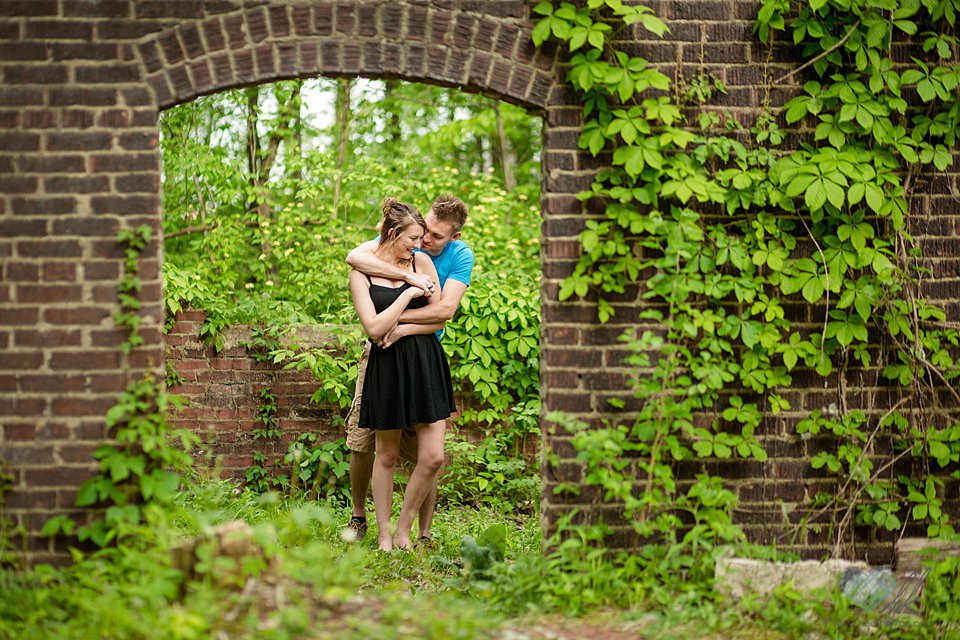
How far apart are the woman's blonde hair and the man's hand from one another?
0.79ft

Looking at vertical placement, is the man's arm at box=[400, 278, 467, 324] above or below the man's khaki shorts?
above

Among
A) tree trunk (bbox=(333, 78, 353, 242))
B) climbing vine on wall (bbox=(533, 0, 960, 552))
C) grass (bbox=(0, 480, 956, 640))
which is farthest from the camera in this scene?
tree trunk (bbox=(333, 78, 353, 242))

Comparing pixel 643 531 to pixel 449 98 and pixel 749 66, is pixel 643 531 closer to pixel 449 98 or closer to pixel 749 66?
pixel 749 66

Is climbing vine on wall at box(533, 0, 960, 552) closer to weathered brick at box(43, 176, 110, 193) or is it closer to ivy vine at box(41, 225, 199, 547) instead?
ivy vine at box(41, 225, 199, 547)

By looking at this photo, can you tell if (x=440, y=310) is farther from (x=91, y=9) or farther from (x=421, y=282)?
(x=91, y=9)

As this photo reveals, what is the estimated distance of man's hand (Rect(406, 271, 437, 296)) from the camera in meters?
4.69

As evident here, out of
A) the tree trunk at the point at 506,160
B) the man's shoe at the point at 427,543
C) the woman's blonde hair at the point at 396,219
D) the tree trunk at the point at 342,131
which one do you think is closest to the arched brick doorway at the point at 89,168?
the woman's blonde hair at the point at 396,219

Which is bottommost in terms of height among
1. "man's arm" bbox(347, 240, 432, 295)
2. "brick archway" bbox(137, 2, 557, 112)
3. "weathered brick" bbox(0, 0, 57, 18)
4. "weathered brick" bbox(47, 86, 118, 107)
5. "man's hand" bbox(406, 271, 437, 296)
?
"man's hand" bbox(406, 271, 437, 296)

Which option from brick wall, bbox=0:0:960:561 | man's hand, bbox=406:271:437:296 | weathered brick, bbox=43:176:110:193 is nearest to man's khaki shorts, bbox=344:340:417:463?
man's hand, bbox=406:271:437:296

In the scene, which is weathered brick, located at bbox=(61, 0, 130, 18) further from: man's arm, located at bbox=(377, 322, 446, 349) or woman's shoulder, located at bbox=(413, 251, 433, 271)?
man's arm, located at bbox=(377, 322, 446, 349)

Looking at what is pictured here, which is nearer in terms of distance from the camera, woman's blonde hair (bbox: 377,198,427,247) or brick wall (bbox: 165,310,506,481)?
woman's blonde hair (bbox: 377,198,427,247)

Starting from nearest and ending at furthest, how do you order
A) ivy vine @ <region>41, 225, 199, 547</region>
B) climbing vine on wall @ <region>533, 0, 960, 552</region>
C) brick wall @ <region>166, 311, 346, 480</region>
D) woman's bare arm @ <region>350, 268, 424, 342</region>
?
ivy vine @ <region>41, 225, 199, 547</region>
climbing vine on wall @ <region>533, 0, 960, 552</region>
woman's bare arm @ <region>350, 268, 424, 342</region>
brick wall @ <region>166, 311, 346, 480</region>

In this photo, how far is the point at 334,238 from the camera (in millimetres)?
7602

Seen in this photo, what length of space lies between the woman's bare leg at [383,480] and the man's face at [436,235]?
1.07 meters
